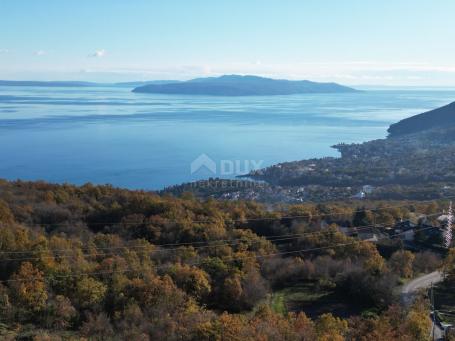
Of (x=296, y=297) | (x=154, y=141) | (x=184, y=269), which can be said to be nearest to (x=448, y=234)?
(x=296, y=297)

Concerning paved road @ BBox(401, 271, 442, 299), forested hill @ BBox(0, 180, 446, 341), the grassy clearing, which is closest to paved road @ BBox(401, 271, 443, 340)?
paved road @ BBox(401, 271, 442, 299)

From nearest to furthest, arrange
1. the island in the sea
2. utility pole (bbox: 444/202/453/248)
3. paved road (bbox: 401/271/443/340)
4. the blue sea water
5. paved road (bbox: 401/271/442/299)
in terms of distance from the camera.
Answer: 1. paved road (bbox: 401/271/443/340)
2. paved road (bbox: 401/271/442/299)
3. utility pole (bbox: 444/202/453/248)
4. the blue sea water
5. the island in the sea

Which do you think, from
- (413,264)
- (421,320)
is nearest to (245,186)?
(413,264)

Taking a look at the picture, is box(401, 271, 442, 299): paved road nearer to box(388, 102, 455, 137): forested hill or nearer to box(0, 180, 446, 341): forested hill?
box(0, 180, 446, 341): forested hill

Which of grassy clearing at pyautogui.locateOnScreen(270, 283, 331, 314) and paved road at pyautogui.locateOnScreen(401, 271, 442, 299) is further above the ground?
paved road at pyautogui.locateOnScreen(401, 271, 442, 299)

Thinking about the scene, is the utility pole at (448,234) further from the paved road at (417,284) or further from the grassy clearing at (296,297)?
the grassy clearing at (296,297)

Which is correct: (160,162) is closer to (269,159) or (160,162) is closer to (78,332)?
(269,159)

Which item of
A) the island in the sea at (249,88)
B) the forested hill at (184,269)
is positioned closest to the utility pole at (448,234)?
the forested hill at (184,269)

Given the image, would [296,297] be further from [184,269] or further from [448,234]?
[448,234]
